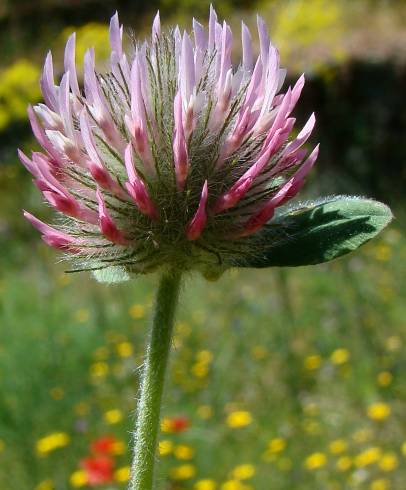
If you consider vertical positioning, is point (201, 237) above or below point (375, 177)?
above

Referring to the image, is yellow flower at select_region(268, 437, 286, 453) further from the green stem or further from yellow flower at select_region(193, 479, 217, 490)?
the green stem

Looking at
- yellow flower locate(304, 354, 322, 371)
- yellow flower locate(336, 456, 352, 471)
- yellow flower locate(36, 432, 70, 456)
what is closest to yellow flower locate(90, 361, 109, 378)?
yellow flower locate(36, 432, 70, 456)

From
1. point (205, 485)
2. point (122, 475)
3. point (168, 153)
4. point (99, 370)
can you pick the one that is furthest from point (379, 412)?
point (168, 153)

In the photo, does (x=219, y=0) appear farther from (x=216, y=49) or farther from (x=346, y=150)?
(x=216, y=49)

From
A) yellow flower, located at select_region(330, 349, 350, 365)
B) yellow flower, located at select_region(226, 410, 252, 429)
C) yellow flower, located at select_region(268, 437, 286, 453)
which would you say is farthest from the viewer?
yellow flower, located at select_region(330, 349, 350, 365)

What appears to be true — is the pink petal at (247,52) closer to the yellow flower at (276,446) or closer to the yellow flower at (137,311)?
the yellow flower at (276,446)

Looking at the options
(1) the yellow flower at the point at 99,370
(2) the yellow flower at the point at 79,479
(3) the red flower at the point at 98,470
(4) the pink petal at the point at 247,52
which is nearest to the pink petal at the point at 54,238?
(4) the pink petal at the point at 247,52

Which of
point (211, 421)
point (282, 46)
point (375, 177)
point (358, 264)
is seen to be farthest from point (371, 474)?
point (375, 177)
